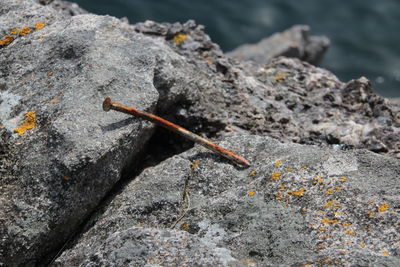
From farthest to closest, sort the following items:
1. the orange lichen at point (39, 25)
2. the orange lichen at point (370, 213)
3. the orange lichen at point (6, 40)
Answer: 1. the orange lichen at point (39, 25)
2. the orange lichen at point (6, 40)
3. the orange lichen at point (370, 213)

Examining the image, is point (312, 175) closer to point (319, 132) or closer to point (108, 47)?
point (319, 132)

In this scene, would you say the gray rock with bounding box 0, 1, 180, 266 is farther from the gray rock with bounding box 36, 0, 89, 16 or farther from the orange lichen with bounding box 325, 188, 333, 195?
the orange lichen with bounding box 325, 188, 333, 195

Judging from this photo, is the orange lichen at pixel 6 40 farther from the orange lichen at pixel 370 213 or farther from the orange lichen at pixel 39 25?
the orange lichen at pixel 370 213

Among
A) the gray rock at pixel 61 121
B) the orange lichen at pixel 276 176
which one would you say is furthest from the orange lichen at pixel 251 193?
the gray rock at pixel 61 121

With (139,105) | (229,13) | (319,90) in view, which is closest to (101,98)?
(139,105)

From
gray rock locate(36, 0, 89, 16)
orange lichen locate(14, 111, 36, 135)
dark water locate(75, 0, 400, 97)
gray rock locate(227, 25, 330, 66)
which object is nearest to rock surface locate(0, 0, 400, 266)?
orange lichen locate(14, 111, 36, 135)

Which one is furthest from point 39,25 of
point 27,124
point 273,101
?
point 273,101

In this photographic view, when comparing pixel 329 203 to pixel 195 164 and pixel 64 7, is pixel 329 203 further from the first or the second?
pixel 64 7
